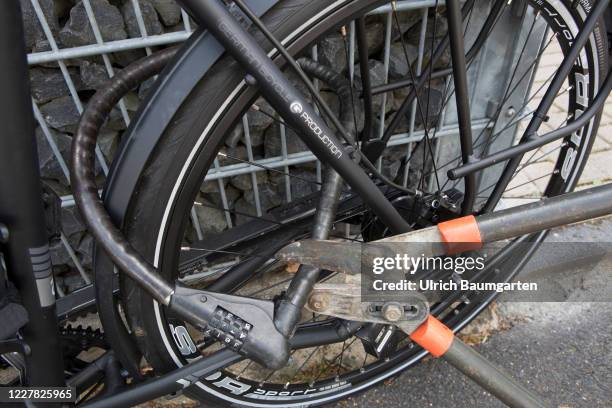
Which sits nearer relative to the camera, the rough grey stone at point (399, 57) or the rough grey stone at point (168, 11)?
the rough grey stone at point (168, 11)

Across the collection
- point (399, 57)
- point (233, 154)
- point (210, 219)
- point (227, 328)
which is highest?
point (399, 57)

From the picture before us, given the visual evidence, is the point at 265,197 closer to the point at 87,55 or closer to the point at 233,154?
the point at 233,154

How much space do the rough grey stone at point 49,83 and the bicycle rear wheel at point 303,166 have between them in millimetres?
452

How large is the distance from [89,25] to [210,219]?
71 centimetres

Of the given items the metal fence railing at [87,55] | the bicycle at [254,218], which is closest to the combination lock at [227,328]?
the bicycle at [254,218]

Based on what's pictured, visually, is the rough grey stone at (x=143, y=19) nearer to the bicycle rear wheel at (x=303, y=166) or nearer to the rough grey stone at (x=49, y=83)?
the rough grey stone at (x=49, y=83)

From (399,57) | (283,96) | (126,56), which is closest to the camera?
(283,96)

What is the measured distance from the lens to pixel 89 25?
4.48 feet

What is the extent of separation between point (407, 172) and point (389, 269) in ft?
2.72

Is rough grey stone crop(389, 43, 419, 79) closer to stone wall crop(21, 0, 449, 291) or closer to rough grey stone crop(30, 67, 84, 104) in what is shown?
stone wall crop(21, 0, 449, 291)

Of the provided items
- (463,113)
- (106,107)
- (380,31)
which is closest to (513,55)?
(380,31)

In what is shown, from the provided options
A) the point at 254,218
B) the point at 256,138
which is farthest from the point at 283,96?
the point at 256,138

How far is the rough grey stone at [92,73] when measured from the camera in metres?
1.42

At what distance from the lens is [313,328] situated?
1287mm
